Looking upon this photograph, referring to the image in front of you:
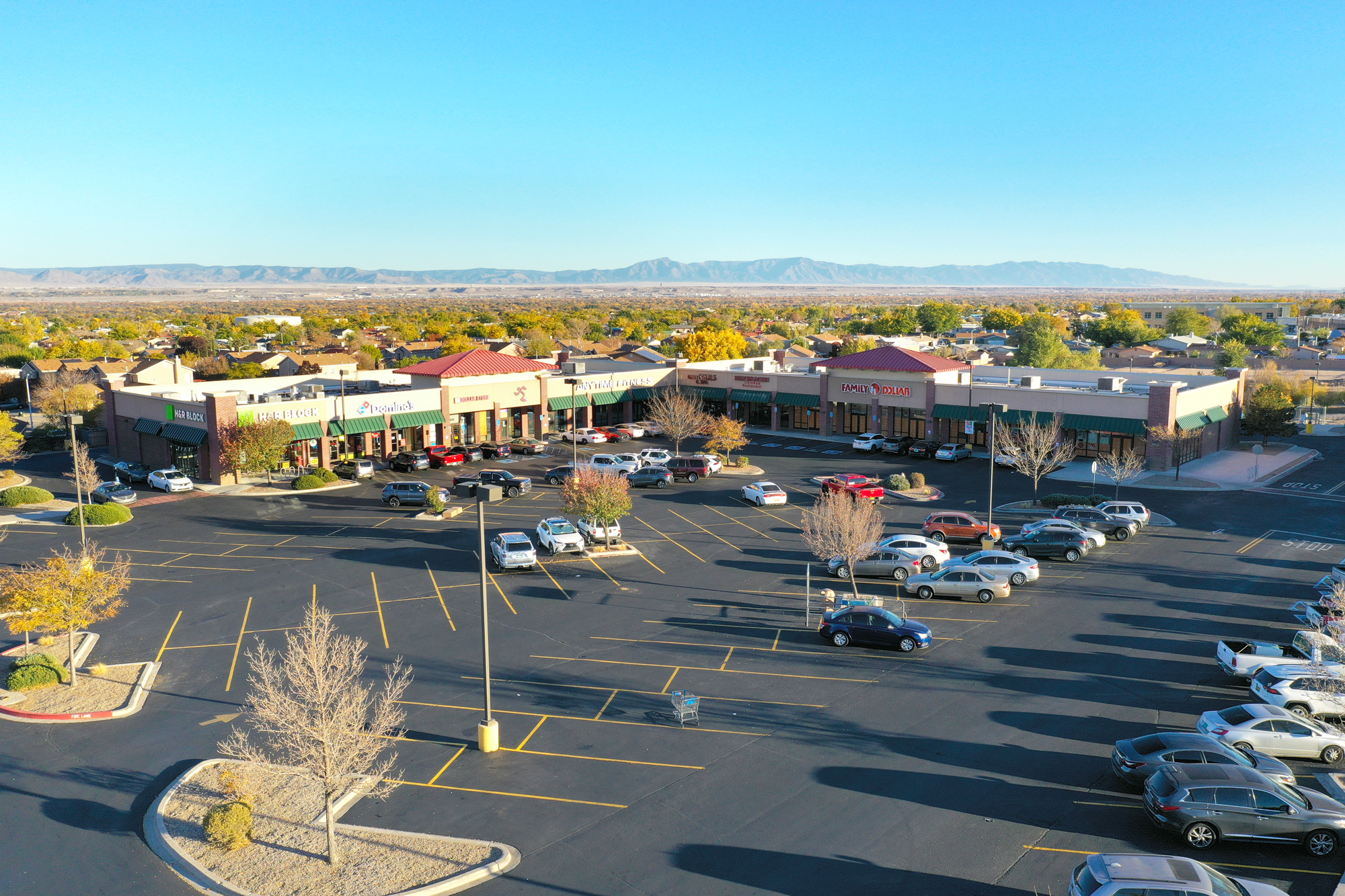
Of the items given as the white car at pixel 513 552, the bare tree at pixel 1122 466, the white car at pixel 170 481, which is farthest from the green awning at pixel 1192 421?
the white car at pixel 170 481

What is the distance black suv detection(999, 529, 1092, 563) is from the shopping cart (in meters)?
19.2

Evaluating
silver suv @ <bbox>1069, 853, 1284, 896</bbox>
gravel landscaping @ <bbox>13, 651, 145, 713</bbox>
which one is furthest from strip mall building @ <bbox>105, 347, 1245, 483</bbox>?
silver suv @ <bbox>1069, 853, 1284, 896</bbox>

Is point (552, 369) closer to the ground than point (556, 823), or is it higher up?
higher up

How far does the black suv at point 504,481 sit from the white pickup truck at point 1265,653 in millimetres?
33496

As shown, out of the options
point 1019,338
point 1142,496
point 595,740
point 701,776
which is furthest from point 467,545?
point 1019,338

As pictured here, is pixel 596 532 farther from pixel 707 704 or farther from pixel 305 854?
pixel 305 854

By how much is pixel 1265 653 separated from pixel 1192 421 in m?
35.8

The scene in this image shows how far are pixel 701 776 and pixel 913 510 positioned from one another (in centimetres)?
2873

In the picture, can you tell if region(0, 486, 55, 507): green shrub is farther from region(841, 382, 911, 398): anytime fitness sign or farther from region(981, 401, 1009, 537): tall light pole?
region(841, 382, 911, 398): anytime fitness sign

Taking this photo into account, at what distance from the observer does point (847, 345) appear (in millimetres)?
114062

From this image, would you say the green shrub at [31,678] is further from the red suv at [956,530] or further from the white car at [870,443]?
the white car at [870,443]

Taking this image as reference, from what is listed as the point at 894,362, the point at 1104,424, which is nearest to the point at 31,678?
the point at 894,362

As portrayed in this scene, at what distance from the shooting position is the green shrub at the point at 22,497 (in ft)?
157

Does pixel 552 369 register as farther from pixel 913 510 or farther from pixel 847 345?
pixel 847 345
